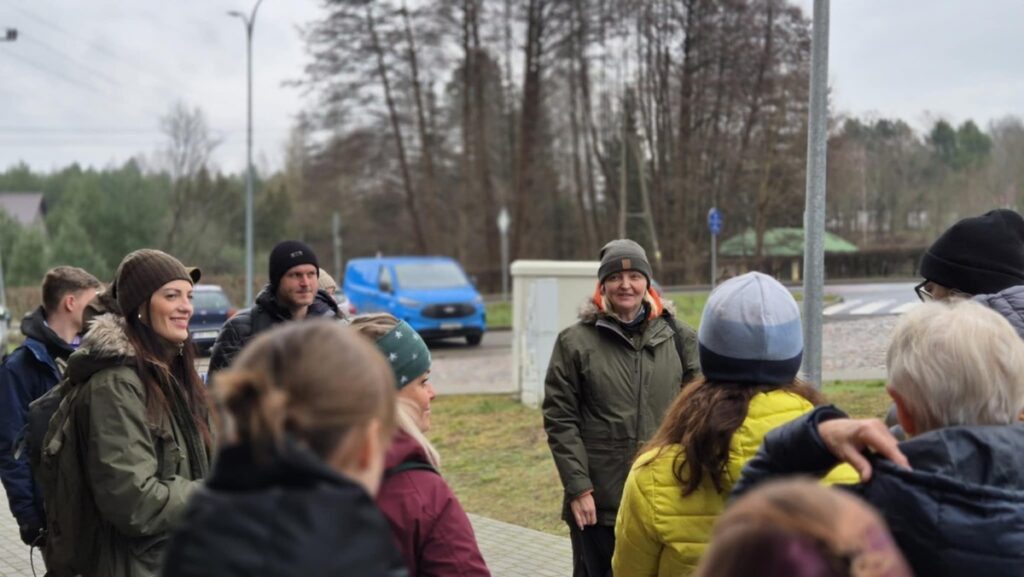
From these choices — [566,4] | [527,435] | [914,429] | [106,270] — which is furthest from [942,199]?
[106,270]

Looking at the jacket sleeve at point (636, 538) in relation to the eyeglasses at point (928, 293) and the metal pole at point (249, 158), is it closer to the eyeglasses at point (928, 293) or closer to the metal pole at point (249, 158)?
the eyeglasses at point (928, 293)

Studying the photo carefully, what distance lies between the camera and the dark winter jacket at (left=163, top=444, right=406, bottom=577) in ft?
3.98

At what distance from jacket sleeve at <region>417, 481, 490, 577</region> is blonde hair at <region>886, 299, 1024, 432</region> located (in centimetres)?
99

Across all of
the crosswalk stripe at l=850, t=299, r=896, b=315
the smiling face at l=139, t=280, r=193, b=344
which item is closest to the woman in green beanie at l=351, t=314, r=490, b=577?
the smiling face at l=139, t=280, r=193, b=344

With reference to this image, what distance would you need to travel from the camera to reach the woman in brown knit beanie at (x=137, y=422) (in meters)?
2.88

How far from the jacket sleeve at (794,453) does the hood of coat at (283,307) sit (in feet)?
10.6

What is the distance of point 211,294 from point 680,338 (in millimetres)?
17819

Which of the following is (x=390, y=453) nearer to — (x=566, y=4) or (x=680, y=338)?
(x=680, y=338)

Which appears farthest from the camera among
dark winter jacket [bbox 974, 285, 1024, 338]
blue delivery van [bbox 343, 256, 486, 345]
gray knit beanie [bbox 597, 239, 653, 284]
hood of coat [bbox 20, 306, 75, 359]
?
blue delivery van [bbox 343, 256, 486, 345]

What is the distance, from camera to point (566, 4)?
112 ft

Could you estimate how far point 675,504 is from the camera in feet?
7.89

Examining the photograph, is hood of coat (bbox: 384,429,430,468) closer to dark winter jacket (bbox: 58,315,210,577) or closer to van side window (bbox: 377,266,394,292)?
dark winter jacket (bbox: 58,315,210,577)

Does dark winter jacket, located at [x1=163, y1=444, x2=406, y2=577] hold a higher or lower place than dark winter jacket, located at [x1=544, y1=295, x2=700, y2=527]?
higher

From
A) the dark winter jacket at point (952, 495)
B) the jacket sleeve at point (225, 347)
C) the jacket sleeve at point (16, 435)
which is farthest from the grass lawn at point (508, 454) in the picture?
the dark winter jacket at point (952, 495)
